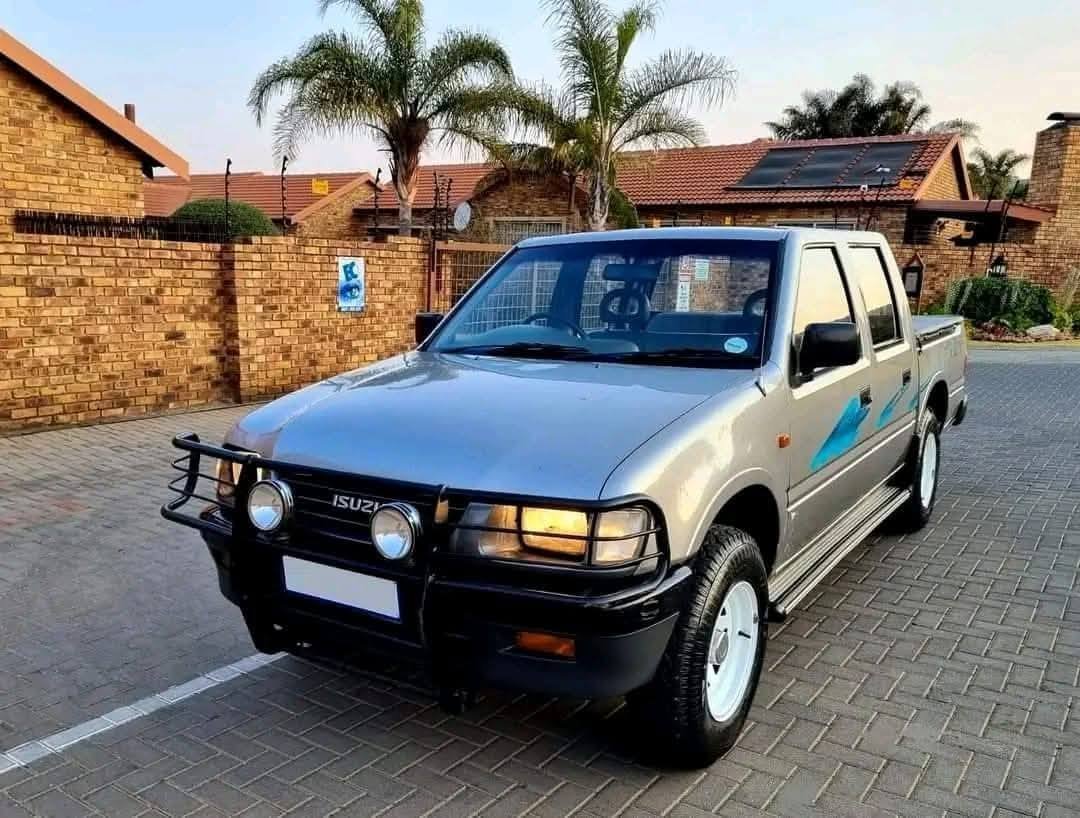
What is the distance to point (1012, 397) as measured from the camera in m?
12.2

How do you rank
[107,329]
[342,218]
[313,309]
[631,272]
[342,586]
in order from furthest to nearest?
[342,218]
[313,309]
[107,329]
[631,272]
[342,586]

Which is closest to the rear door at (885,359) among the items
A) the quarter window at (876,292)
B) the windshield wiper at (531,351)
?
the quarter window at (876,292)

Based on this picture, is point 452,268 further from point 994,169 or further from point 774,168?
point 994,169

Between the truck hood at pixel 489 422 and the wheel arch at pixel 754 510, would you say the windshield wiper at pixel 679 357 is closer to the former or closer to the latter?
the truck hood at pixel 489 422

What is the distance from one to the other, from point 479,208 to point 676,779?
85.9 feet

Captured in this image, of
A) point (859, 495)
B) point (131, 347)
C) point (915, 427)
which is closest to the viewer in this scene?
point (859, 495)

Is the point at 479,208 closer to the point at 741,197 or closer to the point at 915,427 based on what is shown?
the point at 741,197

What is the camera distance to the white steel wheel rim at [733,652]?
3066mm

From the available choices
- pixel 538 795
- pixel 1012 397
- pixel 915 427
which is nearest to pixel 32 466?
pixel 538 795

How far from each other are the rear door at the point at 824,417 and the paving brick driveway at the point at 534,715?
66 cm

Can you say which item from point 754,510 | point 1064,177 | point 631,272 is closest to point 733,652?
point 754,510

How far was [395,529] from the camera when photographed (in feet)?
8.66

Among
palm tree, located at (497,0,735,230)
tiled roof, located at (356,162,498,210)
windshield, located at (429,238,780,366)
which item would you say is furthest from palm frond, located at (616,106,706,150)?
windshield, located at (429,238,780,366)

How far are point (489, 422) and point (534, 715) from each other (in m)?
1.29
